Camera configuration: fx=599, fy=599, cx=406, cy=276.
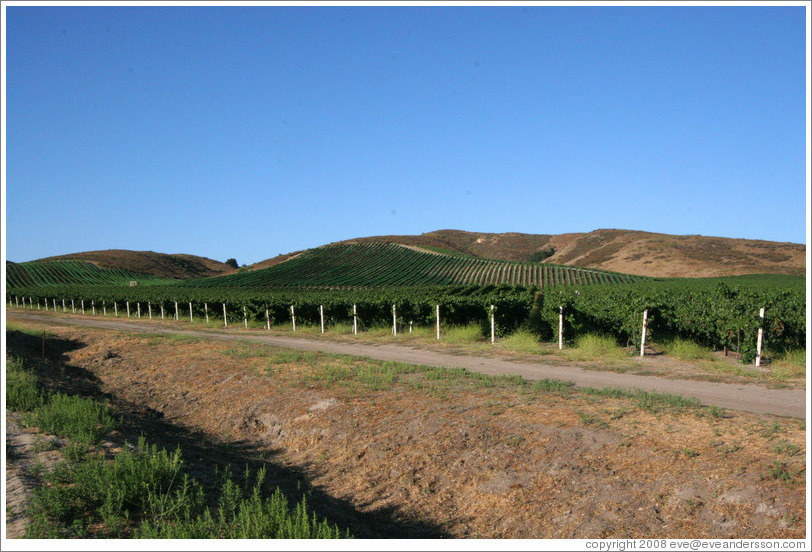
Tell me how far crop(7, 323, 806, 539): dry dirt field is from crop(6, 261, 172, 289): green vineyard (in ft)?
304

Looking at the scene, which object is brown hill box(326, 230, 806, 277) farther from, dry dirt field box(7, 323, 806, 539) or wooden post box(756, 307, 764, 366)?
dry dirt field box(7, 323, 806, 539)

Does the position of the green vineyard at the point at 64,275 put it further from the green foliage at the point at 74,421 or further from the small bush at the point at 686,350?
the small bush at the point at 686,350

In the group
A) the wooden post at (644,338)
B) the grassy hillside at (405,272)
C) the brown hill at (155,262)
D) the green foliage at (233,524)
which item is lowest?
the green foliage at (233,524)

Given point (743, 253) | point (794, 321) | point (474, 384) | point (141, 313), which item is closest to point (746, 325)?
point (794, 321)

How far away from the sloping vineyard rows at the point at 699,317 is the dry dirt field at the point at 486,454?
6641mm

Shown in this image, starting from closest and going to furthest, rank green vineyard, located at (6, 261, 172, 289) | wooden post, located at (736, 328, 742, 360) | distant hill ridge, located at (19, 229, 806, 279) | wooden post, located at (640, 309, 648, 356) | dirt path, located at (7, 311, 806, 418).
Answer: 1. dirt path, located at (7, 311, 806, 418)
2. wooden post, located at (736, 328, 742, 360)
3. wooden post, located at (640, 309, 648, 356)
4. green vineyard, located at (6, 261, 172, 289)
5. distant hill ridge, located at (19, 229, 806, 279)

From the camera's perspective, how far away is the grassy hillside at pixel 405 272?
237 feet

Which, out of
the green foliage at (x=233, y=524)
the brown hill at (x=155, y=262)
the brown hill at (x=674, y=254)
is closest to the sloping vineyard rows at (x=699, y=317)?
the green foliage at (x=233, y=524)

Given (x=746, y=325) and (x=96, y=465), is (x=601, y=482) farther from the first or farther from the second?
(x=746, y=325)

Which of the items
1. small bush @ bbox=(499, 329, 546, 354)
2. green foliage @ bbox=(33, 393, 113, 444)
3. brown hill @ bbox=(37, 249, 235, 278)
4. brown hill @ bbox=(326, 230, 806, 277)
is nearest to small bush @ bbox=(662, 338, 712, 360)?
small bush @ bbox=(499, 329, 546, 354)

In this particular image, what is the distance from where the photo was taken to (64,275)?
341ft

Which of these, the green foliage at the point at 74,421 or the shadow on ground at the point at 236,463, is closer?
the shadow on ground at the point at 236,463

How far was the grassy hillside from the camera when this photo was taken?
72312 millimetres

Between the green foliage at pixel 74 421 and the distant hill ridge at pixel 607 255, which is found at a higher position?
the distant hill ridge at pixel 607 255
